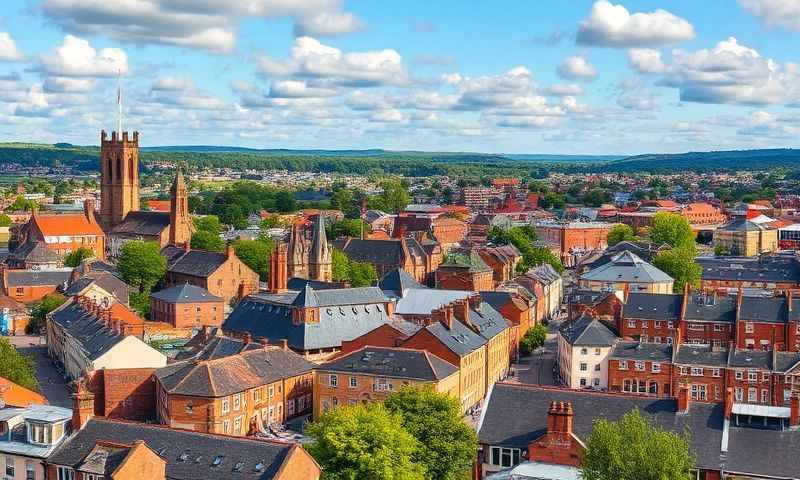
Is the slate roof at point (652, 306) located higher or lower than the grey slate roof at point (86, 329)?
higher

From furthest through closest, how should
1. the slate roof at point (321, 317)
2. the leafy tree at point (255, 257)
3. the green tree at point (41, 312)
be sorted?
the leafy tree at point (255, 257)
the green tree at point (41, 312)
the slate roof at point (321, 317)

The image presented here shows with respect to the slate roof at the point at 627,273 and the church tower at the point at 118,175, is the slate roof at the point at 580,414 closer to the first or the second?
the slate roof at the point at 627,273

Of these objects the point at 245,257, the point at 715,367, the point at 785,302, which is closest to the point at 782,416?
the point at 715,367

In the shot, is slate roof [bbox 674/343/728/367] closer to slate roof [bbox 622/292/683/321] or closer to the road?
slate roof [bbox 622/292/683/321]

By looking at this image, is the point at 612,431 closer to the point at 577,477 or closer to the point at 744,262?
the point at 577,477

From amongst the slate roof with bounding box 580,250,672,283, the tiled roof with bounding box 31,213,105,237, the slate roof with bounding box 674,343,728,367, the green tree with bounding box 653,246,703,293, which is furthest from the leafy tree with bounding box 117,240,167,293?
the slate roof with bounding box 674,343,728,367

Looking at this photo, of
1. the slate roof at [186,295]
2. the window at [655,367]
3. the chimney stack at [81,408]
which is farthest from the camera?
the slate roof at [186,295]

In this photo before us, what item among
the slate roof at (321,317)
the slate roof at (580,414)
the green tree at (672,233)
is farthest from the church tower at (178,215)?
the slate roof at (580,414)
